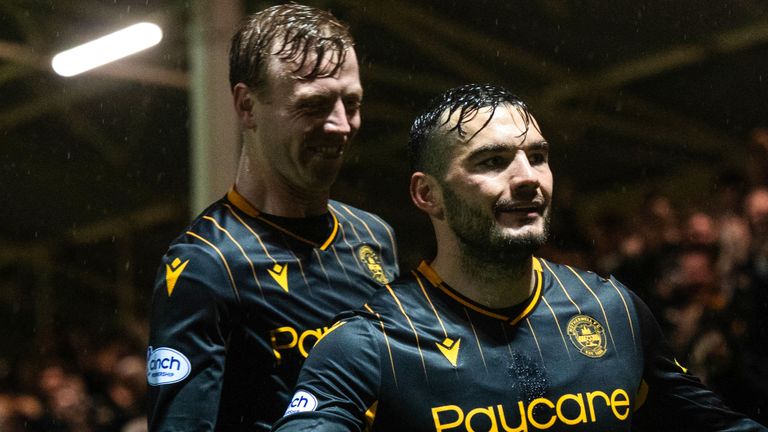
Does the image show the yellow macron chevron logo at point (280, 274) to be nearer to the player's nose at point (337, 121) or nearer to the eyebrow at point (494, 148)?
the player's nose at point (337, 121)

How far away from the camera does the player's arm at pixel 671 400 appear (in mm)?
2492

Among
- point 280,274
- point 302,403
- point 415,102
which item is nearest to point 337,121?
point 280,274

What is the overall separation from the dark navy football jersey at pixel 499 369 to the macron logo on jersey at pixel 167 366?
32 cm

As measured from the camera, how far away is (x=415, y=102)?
11375 mm

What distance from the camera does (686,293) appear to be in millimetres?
5707

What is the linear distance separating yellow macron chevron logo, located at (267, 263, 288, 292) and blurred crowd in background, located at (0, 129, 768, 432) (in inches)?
96.2

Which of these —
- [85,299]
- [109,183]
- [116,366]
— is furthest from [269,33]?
[85,299]

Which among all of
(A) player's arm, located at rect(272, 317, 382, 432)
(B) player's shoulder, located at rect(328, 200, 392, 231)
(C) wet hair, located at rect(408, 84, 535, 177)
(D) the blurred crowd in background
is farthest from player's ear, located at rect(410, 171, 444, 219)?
(D) the blurred crowd in background

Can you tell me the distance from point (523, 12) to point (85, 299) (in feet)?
35.2

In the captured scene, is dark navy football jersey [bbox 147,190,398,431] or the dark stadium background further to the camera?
the dark stadium background

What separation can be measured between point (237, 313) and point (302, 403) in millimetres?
421

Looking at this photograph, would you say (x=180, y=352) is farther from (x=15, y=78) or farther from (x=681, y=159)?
(x=681, y=159)

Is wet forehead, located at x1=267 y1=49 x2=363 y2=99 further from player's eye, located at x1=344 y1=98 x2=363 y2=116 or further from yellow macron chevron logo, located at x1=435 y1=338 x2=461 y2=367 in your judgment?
yellow macron chevron logo, located at x1=435 y1=338 x2=461 y2=367

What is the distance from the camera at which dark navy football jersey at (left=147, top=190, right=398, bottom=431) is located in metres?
2.56
